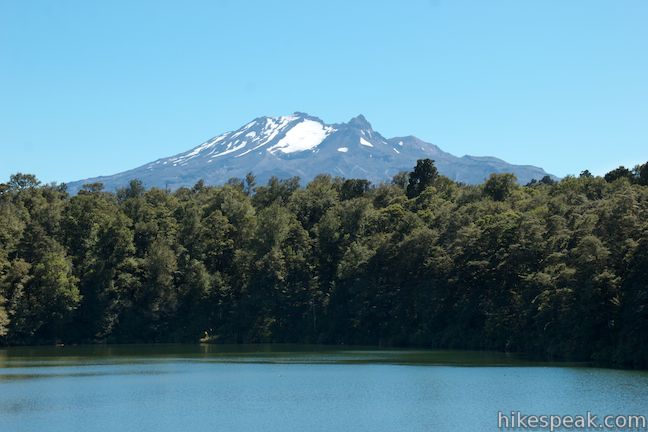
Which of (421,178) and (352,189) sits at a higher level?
(421,178)

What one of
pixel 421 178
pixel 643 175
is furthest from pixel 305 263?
pixel 643 175

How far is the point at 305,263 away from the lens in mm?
111500

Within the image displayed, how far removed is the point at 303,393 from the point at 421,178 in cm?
8591

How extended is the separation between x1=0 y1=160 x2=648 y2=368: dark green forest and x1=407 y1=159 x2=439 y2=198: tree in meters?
0.32

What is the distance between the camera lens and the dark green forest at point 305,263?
8581cm

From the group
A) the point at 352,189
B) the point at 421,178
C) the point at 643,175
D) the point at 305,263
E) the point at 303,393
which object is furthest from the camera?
the point at 352,189

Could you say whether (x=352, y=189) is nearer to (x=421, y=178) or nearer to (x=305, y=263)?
(x=421, y=178)

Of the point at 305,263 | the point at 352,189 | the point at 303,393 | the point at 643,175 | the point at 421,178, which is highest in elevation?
the point at 421,178

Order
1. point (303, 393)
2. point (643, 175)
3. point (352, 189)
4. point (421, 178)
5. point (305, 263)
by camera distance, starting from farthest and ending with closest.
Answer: point (352, 189) → point (421, 178) → point (305, 263) → point (643, 175) → point (303, 393)

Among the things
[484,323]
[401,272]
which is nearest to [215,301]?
[401,272]

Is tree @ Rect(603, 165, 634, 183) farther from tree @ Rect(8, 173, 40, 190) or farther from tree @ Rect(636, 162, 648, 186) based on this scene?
tree @ Rect(8, 173, 40, 190)

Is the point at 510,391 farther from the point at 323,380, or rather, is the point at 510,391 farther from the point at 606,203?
the point at 606,203

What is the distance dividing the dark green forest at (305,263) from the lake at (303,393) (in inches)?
473

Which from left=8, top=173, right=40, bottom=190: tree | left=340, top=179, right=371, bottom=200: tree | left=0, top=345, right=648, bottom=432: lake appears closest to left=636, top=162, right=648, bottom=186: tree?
left=0, top=345, right=648, bottom=432: lake
